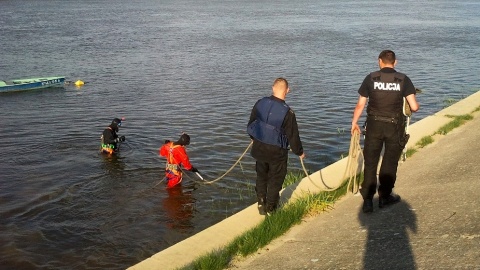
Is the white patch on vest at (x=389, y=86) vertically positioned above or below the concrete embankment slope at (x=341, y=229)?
above

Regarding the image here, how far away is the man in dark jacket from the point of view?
13.7m

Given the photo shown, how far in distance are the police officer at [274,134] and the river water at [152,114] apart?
2.92 m

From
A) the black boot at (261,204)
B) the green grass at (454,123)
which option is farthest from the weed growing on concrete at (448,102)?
the black boot at (261,204)

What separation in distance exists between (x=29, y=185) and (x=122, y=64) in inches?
829

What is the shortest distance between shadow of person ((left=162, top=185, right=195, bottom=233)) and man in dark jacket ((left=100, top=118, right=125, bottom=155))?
2.70m

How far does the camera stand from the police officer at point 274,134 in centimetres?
A: 695

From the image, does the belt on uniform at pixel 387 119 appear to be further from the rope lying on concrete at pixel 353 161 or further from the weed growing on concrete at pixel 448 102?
the weed growing on concrete at pixel 448 102

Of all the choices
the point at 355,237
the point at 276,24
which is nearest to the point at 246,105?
the point at 355,237

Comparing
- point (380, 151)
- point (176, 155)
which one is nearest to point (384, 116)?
point (380, 151)

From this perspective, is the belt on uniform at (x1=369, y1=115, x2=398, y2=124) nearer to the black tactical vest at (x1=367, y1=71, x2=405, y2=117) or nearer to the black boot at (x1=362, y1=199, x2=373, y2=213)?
the black tactical vest at (x1=367, y1=71, x2=405, y2=117)

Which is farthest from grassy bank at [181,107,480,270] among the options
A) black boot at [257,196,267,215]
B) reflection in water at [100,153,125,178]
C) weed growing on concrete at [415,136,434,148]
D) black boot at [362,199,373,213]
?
reflection in water at [100,153,125,178]

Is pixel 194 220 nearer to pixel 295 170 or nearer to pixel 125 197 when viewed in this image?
pixel 125 197

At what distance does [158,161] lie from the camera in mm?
14328

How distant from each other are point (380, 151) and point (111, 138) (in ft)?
27.9
